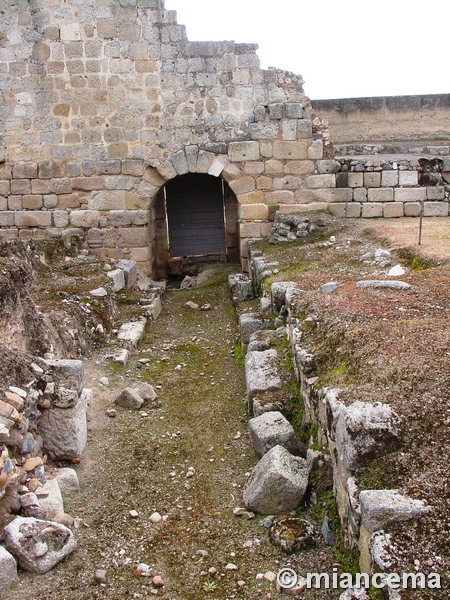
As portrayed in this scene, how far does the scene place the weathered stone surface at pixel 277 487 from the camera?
367 centimetres

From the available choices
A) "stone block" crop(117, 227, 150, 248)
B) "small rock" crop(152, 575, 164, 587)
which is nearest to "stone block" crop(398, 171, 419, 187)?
"stone block" crop(117, 227, 150, 248)

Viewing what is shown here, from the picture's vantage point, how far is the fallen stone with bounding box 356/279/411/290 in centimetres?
545

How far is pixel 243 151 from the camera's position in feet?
33.9

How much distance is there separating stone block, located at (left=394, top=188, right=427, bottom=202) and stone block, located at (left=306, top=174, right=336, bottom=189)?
1.09 m

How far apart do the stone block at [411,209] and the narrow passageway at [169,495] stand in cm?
509

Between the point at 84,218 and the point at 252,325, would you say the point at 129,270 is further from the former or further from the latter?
the point at 252,325

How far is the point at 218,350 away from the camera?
289 inches

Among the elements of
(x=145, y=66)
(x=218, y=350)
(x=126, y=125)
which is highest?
(x=145, y=66)

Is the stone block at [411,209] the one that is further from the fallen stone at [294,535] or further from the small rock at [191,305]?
the fallen stone at [294,535]

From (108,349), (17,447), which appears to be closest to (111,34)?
(108,349)

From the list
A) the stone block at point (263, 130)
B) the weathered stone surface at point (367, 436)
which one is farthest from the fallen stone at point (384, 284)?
the stone block at point (263, 130)

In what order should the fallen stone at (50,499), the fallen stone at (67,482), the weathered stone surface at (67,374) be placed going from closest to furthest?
the fallen stone at (50,499) → the fallen stone at (67,482) → the weathered stone surface at (67,374)

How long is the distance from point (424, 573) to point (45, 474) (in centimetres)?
258

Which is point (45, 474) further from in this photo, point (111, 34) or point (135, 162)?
point (111, 34)
